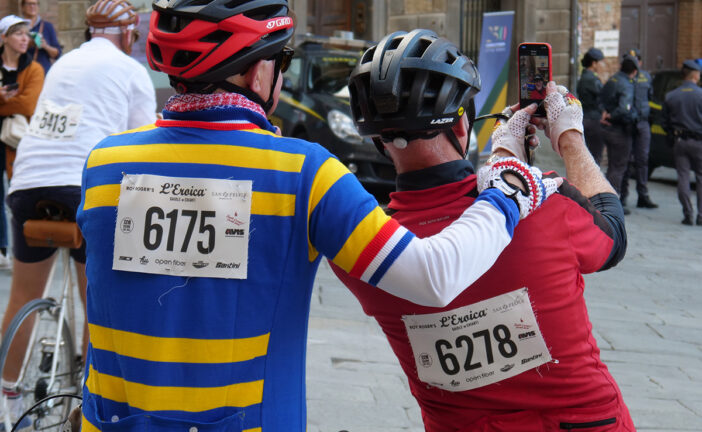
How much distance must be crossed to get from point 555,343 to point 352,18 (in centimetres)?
1747

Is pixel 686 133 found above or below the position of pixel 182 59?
below

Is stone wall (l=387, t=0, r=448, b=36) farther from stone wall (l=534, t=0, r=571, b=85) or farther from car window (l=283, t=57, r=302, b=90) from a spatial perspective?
car window (l=283, t=57, r=302, b=90)

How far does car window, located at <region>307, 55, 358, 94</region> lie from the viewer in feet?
41.6

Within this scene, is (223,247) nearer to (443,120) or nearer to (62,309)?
(443,120)

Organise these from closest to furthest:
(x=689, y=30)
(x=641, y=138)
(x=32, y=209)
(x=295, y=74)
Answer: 1. (x=32, y=209)
2. (x=295, y=74)
3. (x=641, y=138)
4. (x=689, y=30)

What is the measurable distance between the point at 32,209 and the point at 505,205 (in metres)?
2.83

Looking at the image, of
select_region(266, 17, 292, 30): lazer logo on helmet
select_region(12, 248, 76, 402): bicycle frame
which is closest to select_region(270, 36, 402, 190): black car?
select_region(12, 248, 76, 402): bicycle frame

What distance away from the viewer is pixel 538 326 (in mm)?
2146

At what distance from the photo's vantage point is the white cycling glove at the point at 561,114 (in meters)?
2.49

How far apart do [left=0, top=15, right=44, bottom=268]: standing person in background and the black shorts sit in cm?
391

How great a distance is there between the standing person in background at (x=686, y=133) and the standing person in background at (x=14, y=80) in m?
7.52

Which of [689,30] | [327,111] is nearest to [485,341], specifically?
[327,111]

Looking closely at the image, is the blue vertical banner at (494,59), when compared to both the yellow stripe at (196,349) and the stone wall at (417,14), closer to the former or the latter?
the stone wall at (417,14)

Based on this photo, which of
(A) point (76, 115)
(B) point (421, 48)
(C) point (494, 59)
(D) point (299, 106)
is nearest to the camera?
(B) point (421, 48)
